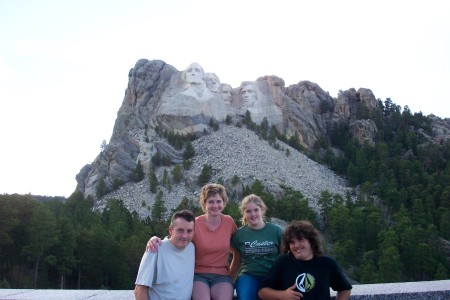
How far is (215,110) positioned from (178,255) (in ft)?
253

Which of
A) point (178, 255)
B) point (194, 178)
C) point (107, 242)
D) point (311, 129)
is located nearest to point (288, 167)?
point (194, 178)

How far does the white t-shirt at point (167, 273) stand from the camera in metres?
5.93

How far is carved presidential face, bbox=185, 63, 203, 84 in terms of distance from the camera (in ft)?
279

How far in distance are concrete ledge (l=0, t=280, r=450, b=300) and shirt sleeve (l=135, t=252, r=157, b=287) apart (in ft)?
1.66

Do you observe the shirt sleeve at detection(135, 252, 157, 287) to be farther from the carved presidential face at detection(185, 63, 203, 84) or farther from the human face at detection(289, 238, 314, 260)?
the carved presidential face at detection(185, 63, 203, 84)

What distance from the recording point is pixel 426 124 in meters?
96.2

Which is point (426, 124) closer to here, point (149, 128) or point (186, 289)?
point (149, 128)

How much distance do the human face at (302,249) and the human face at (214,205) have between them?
44.8 inches

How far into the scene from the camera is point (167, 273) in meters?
5.99

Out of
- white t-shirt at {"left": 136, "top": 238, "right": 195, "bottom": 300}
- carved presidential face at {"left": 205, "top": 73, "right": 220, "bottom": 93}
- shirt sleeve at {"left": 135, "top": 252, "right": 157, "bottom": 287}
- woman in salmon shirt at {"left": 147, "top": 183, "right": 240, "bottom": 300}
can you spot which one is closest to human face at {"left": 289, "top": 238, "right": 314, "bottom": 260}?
woman in salmon shirt at {"left": 147, "top": 183, "right": 240, "bottom": 300}

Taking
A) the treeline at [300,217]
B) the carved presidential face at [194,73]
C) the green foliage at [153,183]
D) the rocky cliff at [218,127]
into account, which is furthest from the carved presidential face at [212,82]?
the green foliage at [153,183]

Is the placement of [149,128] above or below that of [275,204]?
above

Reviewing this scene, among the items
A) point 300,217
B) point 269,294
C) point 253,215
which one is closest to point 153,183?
point 300,217

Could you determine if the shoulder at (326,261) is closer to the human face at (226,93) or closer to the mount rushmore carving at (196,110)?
the mount rushmore carving at (196,110)
